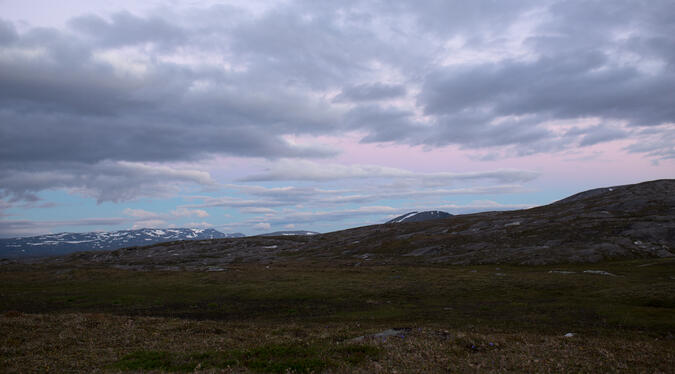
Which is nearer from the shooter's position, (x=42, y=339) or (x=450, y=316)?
(x=42, y=339)

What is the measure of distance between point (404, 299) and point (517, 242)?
6672cm

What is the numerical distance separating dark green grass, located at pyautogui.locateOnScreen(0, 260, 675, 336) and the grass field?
189 millimetres

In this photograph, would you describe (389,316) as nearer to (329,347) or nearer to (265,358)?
(329,347)

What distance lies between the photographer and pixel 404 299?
43438 mm

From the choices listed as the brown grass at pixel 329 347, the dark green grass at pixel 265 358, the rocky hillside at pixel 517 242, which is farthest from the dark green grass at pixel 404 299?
the rocky hillside at pixel 517 242

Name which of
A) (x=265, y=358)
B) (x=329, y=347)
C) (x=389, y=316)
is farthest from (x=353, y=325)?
(x=265, y=358)

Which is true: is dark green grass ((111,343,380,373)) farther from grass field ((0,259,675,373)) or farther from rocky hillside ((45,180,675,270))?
rocky hillside ((45,180,675,270))

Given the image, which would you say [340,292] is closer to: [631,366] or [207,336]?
[207,336]

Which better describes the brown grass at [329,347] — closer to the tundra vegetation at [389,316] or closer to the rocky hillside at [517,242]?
the tundra vegetation at [389,316]

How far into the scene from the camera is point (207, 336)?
70.2 ft

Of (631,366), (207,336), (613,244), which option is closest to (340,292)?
(207,336)

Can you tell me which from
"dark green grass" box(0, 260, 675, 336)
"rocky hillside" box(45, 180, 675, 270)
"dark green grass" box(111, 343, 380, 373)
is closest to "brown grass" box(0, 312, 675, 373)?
"dark green grass" box(111, 343, 380, 373)

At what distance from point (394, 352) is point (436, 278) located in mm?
45146

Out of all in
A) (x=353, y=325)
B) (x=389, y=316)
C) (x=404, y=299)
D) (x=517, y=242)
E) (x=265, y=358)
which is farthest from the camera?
(x=517, y=242)
